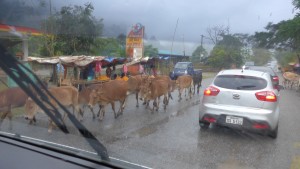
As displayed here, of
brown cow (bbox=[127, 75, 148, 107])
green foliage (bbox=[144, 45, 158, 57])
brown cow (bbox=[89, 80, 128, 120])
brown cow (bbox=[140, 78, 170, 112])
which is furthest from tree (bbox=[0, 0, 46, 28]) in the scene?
green foliage (bbox=[144, 45, 158, 57])

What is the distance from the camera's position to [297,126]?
876 cm

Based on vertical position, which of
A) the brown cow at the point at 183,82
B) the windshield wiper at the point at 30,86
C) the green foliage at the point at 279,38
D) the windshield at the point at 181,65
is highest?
the green foliage at the point at 279,38

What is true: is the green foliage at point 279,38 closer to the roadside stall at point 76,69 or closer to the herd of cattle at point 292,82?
the roadside stall at point 76,69

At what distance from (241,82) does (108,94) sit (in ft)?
13.5

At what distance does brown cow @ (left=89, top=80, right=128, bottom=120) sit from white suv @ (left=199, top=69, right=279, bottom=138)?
10.3ft

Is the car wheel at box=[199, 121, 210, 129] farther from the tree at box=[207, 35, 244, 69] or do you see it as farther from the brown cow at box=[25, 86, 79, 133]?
the tree at box=[207, 35, 244, 69]

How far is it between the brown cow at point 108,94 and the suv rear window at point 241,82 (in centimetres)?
345

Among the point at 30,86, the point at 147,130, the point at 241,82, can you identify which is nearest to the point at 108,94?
the point at 147,130

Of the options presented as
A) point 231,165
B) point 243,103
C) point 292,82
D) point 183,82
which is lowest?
point 292,82

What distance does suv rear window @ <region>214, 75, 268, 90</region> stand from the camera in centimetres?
719

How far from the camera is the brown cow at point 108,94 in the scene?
9258mm

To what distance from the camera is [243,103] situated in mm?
7043

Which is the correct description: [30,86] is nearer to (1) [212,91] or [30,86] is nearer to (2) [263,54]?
Answer: (1) [212,91]

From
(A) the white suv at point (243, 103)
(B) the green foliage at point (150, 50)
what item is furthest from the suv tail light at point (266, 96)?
(B) the green foliage at point (150, 50)
